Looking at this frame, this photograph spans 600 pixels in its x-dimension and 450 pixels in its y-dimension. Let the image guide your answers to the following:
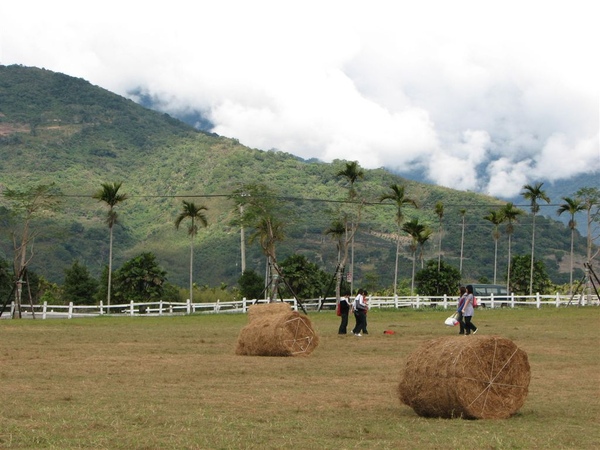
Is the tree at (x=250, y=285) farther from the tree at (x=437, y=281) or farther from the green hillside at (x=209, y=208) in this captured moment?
the green hillside at (x=209, y=208)

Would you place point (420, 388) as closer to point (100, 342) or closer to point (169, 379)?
point (169, 379)

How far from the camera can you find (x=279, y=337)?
24.8m

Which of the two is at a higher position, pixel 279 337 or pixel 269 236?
pixel 269 236

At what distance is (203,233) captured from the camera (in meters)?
140

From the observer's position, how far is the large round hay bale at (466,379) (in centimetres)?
1360

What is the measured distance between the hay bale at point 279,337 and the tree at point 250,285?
45.8 m

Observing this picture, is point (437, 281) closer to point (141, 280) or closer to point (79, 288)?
point (141, 280)

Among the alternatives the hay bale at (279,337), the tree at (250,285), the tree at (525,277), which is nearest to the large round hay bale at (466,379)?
the hay bale at (279,337)

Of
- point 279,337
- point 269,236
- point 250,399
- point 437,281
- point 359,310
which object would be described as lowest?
point 250,399

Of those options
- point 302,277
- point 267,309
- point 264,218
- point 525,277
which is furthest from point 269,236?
point 525,277

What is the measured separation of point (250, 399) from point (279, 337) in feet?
29.7

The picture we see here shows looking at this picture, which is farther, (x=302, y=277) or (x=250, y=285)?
(x=250, y=285)

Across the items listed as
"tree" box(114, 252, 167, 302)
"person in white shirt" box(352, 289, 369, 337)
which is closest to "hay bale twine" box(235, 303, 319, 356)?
"person in white shirt" box(352, 289, 369, 337)

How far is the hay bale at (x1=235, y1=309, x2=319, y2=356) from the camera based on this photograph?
24797 mm
